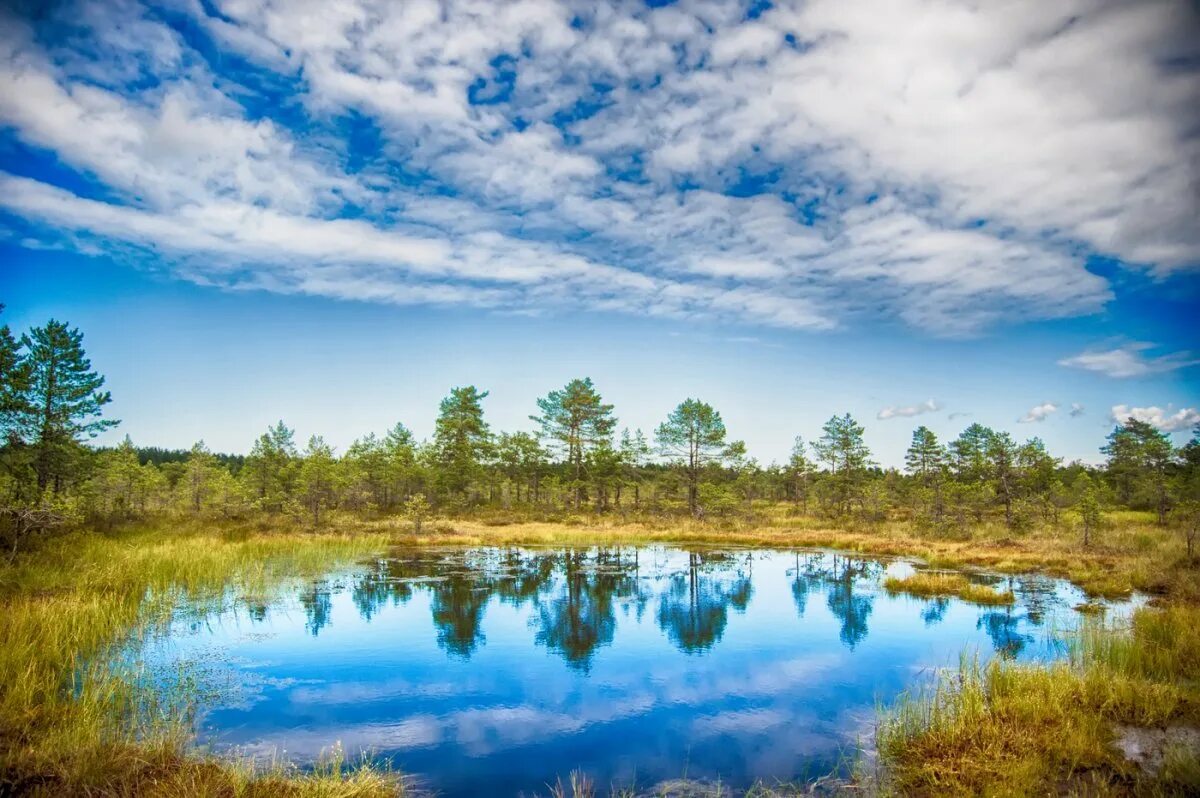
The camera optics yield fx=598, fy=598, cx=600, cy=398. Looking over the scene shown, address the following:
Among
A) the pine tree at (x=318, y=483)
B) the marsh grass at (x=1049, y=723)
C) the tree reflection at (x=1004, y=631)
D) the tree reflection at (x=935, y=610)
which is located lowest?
the tree reflection at (x=935, y=610)

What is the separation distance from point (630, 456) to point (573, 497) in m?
7.85

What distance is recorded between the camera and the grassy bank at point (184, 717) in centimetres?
746

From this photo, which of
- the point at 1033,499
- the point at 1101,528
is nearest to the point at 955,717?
the point at 1101,528

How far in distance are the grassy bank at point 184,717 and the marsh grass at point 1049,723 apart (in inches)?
1.3

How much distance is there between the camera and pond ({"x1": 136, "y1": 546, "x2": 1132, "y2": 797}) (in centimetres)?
1016

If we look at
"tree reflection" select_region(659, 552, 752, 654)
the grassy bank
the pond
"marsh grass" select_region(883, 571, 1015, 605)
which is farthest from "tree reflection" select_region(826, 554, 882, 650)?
"tree reflection" select_region(659, 552, 752, 654)

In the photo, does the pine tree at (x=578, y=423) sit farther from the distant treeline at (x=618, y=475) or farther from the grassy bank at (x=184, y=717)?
the grassy bank at (x=184, y=717)

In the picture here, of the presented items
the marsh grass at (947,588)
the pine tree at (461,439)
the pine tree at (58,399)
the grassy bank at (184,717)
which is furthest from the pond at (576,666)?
the pine tree at (461,439)

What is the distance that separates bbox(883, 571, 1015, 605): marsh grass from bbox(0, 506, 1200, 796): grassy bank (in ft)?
1.20

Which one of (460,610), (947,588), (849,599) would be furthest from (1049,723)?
(947,588)

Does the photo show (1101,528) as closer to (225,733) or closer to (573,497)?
(573,497)

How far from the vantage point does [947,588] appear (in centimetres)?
2527

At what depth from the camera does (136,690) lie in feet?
36.6

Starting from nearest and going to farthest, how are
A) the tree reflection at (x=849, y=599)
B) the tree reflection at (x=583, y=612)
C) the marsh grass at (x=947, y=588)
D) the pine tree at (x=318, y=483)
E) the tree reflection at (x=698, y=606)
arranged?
1. the tree reflection at (x=583, y=612)
2. the tree reflection at (x=698, y=606)
3. the tree reflection at (x=849, y=599)
4. the marsh grass at (x=947, y=588)
5. the pine tree at (x=318, y=483)
